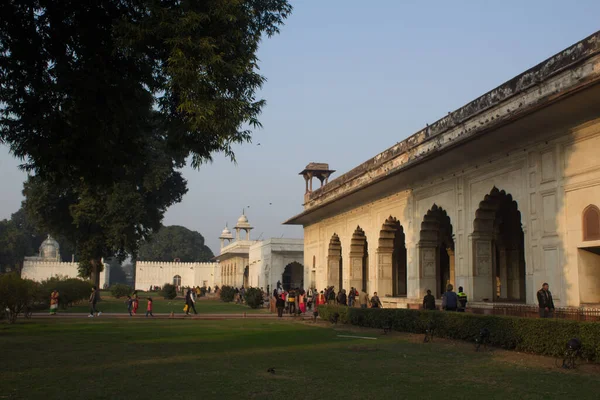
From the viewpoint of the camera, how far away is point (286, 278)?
5047 cm

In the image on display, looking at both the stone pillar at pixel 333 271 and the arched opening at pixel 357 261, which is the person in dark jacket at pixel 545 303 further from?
the stone pillar at pixel 333 271

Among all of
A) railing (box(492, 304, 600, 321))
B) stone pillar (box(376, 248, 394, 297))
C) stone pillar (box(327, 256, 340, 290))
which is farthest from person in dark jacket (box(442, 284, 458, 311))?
stone pillar (box(327, 256, 340, 290))

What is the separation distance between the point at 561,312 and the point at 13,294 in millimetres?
15668

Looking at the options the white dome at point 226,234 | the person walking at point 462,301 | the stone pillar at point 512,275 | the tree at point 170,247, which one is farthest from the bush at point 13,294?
the tree at point 170,247

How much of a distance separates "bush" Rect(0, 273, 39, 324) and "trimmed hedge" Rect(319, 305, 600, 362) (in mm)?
11313

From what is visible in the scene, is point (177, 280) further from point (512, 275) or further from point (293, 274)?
point (512, 275)

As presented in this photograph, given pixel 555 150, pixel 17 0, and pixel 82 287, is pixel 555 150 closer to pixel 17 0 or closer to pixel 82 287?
pixel 17 0

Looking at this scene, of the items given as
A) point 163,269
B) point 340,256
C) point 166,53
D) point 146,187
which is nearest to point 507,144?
point 166,53

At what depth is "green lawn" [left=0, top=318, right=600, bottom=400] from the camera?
7844 mm

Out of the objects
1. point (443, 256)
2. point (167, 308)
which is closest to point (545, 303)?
point (443, 256)

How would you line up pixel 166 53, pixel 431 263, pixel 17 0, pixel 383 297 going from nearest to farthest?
pixel 17 0 < pixel 166 53 < pixel 431 263 < pixel 383 297

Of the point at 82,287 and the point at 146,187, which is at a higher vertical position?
the point at 146,187

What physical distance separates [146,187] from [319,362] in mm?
24417

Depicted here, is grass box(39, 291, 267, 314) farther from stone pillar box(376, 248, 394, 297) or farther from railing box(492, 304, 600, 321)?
railing box(492, 304, 600, 321)
